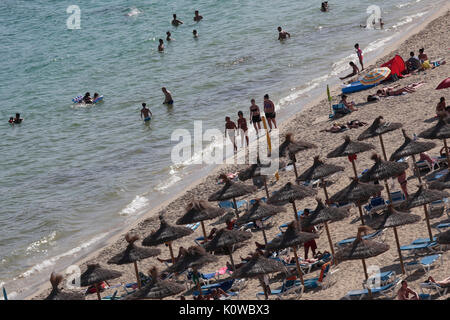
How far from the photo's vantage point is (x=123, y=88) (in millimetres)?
31422

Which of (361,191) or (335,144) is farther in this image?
(335,144)

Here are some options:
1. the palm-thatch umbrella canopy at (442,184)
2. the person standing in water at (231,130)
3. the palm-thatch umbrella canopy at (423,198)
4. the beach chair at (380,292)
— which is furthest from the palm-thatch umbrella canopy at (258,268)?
the person standing in water at (231,130)

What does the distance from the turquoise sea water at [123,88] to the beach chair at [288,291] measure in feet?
22.1

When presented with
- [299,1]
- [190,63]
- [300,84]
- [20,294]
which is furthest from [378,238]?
[299,1]

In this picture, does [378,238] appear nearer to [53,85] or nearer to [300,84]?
Answer: [300,84]

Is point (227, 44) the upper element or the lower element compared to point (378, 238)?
upper

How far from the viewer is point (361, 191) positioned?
→ 39.9ft

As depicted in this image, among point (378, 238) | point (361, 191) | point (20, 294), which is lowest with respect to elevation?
point (20, 294)

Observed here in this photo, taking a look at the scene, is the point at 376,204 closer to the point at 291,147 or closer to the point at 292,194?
the point at 292,194

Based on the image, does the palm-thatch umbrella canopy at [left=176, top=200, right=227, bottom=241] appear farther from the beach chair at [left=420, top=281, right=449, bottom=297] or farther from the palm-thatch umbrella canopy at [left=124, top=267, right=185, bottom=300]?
the beach chair at [left=420, top=281, right=449, bottom=297]

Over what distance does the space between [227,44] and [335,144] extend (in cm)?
1800

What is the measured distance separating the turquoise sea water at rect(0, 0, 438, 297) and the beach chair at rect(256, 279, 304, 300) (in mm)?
6742

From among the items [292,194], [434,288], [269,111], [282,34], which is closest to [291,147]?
[292,194]

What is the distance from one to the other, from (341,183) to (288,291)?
479 cm
